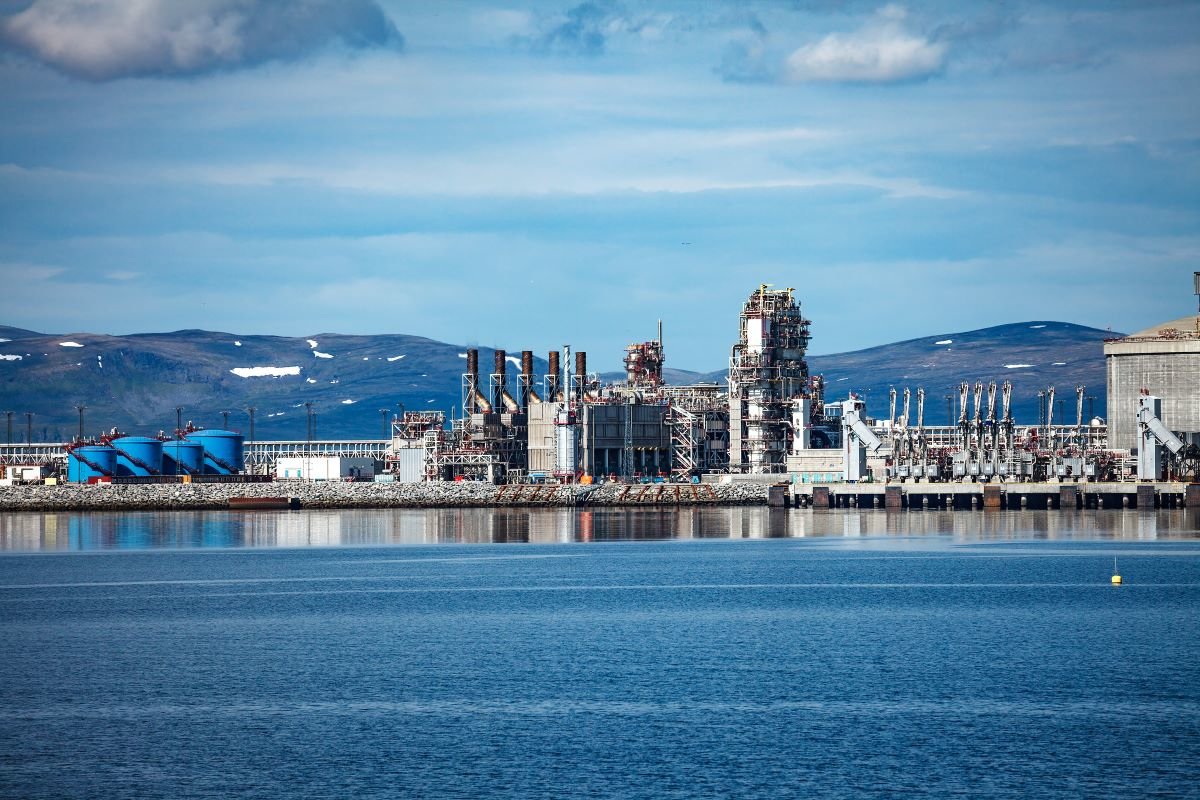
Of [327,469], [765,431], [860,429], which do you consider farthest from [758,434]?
[327,469]

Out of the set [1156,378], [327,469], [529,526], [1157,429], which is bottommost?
[529,526]

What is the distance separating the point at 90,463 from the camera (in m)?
164

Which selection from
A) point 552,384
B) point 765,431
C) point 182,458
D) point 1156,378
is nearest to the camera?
point 1156,378

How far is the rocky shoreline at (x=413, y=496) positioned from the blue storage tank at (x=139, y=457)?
11.7 meters

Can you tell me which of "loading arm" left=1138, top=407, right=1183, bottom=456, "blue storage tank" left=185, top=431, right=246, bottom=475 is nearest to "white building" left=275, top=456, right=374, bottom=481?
"blue storage tank" left=185, top=431, right=246, bottom=475

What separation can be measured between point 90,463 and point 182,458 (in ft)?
34.2

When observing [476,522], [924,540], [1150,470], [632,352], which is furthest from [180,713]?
[632,352]

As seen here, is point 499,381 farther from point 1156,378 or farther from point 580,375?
point 1156,378

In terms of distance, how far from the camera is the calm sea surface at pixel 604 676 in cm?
3416

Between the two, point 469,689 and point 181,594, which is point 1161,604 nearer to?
point 469,689

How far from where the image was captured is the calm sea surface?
34156mm

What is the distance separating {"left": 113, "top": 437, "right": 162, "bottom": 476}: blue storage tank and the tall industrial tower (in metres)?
57.4

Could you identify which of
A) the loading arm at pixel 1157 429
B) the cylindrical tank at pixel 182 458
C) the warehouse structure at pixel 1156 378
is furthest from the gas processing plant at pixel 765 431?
the cylindrical tank at pixel 182 458

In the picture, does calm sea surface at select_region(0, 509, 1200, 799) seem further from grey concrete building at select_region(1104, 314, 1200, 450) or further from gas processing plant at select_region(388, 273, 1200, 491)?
grey concrete building at select_region(1104, 314, 1200, 450)
